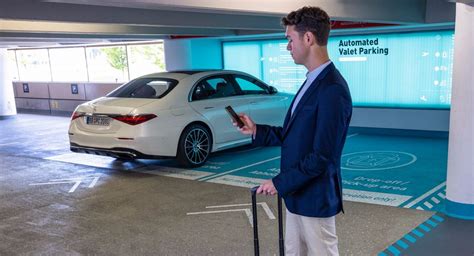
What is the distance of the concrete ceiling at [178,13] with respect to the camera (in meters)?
4.63

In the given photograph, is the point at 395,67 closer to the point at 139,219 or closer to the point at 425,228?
the point at 425,228

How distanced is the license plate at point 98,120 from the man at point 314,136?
475cm

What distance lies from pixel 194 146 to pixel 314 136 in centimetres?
508

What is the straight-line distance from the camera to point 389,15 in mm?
6648

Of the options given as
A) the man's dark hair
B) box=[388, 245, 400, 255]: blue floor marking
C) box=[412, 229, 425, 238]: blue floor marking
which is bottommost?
box=[412, 229, 425, 238]: blue floor marking

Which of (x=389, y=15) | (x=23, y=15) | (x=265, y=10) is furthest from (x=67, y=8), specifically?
(x=389, y=15)

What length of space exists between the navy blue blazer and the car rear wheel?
15.3 feet

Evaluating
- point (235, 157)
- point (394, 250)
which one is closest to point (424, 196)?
point (394, 250)

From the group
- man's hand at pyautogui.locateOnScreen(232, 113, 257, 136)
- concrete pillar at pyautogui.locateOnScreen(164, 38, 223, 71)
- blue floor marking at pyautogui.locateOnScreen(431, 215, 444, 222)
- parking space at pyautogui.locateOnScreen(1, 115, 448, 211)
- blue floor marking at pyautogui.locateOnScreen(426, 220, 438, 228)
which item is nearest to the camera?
man's hand at pyautogui.locateOnScreen(232, 113, 257, 136)

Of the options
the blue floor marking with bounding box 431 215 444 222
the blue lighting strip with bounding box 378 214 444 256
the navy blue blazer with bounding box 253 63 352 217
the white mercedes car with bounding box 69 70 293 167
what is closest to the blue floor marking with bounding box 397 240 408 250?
the blue lighting strip with bounding box 378 214 444 256

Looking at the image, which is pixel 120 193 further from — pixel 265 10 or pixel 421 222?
pixel 421 222

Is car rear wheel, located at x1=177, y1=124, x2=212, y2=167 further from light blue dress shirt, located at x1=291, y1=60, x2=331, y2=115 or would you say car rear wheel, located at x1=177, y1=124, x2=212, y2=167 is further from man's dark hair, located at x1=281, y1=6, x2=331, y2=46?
man's dark hair, located at x1=281, y1=6, x2=331, y2=46

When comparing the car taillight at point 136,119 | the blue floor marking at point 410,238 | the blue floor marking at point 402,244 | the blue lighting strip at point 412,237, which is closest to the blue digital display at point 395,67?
the blue lighting strip at point 412,237

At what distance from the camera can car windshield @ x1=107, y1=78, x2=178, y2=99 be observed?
7.09 meters
